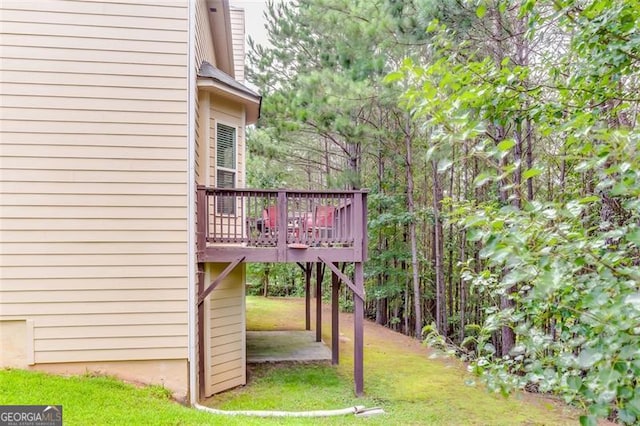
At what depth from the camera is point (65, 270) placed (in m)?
4.65

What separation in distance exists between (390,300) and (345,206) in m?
10.3

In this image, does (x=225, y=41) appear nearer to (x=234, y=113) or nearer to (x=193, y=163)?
(x=234, y=113)

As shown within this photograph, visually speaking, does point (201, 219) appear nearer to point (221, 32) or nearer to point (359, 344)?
point (359, 344)

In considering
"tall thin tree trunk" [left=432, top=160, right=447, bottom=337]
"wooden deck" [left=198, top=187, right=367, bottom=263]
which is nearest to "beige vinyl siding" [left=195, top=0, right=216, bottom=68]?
"wooden deck" [left=198, top=187, right=367, bottom=263]

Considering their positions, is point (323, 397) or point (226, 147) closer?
point (323, 397)

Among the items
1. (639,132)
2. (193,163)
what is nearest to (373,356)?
(193,163)

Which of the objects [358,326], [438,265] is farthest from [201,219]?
[438,265]

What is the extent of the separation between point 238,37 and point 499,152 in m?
9.46

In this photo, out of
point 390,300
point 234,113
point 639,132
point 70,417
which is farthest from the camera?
point 390,300

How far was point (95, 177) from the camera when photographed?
4750 mm

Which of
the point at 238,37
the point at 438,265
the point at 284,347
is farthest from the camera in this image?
the point at 438,265

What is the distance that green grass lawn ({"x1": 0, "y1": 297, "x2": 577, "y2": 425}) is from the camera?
3.94m

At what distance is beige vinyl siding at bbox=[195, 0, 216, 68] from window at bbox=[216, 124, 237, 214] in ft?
3.77

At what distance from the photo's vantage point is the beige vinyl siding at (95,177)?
180 inches
